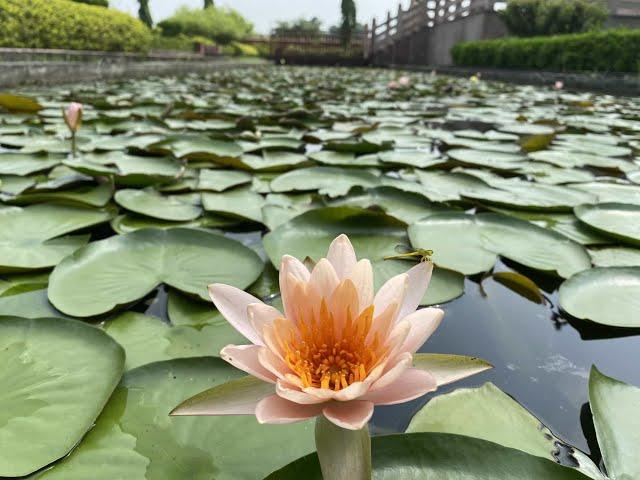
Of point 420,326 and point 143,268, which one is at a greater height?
point 420,326

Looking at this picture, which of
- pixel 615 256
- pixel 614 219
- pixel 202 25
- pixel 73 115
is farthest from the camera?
pixel 202 25

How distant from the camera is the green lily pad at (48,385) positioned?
0.53 meters

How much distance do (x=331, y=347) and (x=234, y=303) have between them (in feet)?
0.38

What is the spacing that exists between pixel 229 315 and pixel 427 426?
306mm

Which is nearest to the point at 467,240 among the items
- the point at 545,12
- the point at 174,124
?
the point at 174,124

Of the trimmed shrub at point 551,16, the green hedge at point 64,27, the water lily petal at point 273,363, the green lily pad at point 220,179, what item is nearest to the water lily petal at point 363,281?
the water lily petal at point 273,363

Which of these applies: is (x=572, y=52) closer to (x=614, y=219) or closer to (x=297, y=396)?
(x=614, y=219)

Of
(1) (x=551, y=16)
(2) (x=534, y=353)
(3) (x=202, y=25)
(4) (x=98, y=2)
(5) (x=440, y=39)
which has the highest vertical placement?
(3) (x=202, y=25)

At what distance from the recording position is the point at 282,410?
39cm

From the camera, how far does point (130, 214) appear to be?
1.36 metres

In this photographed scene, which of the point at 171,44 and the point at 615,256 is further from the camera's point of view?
the point at 171,44

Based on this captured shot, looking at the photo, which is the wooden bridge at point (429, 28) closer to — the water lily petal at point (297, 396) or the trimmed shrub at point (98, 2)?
the trimmed shrub at point (98, 2)

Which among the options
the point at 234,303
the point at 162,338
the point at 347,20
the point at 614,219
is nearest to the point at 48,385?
the point at 162,338

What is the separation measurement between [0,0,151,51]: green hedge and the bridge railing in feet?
30.1
